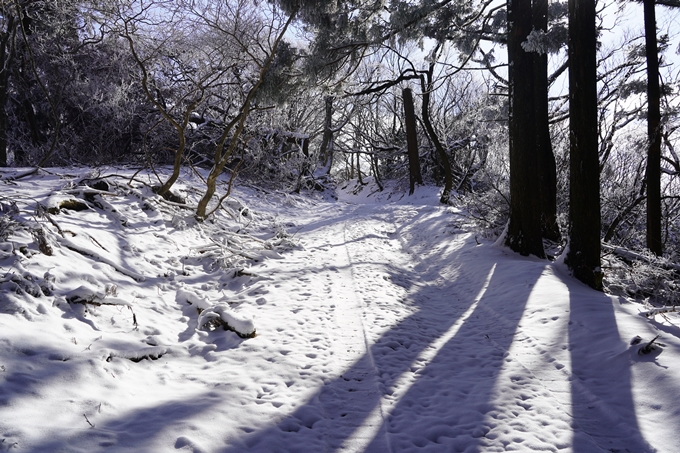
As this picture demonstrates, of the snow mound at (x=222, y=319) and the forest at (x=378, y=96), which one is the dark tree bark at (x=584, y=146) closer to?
the forest at (x=378, y=96)

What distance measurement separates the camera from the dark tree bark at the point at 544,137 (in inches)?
335

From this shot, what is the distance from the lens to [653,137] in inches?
370

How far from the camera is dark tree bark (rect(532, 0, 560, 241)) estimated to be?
8.51 metres

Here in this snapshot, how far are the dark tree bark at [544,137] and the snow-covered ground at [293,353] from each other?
7.67 ft

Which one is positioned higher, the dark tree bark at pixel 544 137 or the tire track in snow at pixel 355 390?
the dark tree bark at pixel 544 137

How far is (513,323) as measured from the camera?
4.99m

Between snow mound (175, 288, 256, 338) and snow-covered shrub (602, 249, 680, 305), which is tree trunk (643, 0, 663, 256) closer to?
snow-covered shrub (602, 249, 680, 305)

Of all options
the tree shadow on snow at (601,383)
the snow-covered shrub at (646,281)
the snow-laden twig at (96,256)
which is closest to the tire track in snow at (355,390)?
the tree shadow on snow at (601,383)

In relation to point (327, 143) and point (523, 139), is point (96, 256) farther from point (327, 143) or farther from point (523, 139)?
point (327, 143)

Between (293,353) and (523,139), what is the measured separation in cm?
624

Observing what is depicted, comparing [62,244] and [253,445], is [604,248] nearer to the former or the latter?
[253,445]

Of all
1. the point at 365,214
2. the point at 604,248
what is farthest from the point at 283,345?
the point at 365,214

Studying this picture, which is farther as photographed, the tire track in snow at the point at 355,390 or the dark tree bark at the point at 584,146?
the dark tree bark at the point at 584,146

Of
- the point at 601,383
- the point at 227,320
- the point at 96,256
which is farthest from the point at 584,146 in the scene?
the point at 96,256
